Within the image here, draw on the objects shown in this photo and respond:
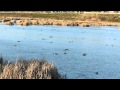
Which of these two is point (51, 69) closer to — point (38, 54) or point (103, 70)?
point (103, 70)

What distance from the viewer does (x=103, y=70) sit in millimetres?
16031

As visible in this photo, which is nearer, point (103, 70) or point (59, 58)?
point (103, 70)
